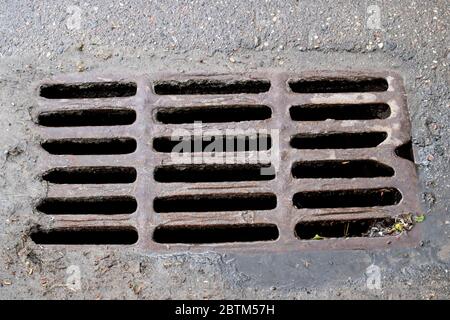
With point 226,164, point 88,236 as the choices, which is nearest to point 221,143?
point 226,164

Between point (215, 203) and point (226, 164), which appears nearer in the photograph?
point (226, 164)

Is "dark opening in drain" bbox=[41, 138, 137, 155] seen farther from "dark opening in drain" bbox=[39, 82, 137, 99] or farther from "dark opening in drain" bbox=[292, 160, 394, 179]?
"dark opening in drain" bbox=[292, 160, 394, 179]

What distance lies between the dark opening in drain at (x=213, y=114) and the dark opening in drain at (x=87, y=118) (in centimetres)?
13

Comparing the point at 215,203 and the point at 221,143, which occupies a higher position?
the point at 221,143

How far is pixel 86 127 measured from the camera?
7.03 feet

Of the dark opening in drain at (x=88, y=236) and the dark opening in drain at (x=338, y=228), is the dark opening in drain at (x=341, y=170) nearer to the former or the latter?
the dark opening in drain at (x=338, y=228)

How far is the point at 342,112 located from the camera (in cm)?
A: 222

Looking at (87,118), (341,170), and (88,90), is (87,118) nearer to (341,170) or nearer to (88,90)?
(88,90)

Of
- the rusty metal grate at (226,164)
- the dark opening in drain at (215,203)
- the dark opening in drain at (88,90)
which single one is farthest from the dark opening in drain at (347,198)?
the dark opening in drain at (88,90)

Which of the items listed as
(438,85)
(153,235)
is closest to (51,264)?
(153,235)

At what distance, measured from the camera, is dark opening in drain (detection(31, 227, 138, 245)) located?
2047 mm

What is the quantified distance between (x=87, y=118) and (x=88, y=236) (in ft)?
1.43

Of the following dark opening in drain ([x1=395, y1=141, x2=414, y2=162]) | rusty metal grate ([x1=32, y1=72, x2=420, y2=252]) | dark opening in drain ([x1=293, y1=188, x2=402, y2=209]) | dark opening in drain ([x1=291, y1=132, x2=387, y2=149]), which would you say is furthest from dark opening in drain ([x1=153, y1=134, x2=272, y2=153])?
dark opening in drain ([x1=395, y1=141, x2=414, y2=162])

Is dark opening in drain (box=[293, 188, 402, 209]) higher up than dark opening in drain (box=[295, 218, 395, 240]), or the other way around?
dark opening in drain (box=[293, 188, 402, 209])
